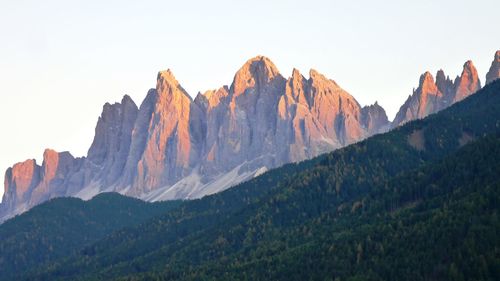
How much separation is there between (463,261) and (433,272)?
23.6ft

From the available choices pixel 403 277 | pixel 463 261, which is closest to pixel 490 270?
pixel 463 261

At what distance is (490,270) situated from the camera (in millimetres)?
188625

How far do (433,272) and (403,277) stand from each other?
7.02 metres

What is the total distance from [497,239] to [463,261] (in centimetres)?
1028

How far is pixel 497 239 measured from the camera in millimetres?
197500

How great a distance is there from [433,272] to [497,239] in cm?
1597

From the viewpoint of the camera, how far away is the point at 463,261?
193500 millimetres

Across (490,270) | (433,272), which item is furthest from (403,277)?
(490,270)

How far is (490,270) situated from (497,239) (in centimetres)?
1117

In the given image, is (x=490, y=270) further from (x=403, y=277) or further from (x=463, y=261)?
(x=403, y=277)

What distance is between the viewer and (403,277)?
656ft

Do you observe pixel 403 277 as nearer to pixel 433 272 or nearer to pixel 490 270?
pixel 433 272
